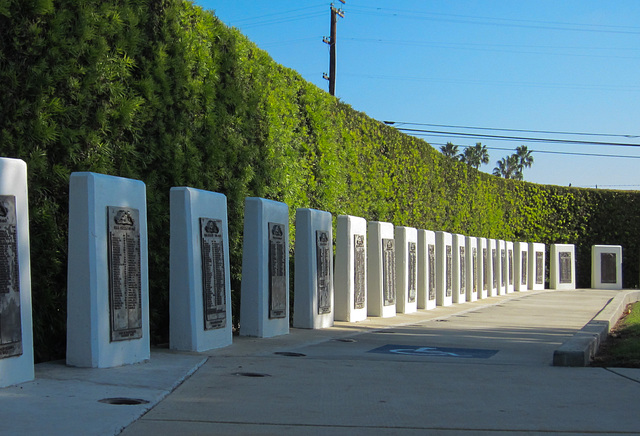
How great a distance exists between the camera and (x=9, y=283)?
566 cm

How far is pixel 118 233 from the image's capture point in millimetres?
6816

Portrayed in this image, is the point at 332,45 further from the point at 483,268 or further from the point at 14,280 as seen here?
the point at 14,280

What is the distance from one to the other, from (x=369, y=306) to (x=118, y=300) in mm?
7465

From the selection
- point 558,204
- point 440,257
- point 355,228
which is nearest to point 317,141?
point 355,228

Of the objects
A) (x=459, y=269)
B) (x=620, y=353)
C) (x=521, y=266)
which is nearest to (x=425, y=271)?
(x=459, y=269)

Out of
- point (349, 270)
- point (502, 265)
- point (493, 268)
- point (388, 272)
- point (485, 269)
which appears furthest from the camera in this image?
point (502, 265)

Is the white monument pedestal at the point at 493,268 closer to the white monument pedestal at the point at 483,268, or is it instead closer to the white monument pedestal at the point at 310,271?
the white monument pedestal at the point at 483,268

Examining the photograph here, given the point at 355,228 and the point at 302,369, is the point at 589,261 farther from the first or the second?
the point at 302,369

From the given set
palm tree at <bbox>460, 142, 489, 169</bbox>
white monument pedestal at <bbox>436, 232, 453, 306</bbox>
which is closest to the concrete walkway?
white monument pedestal at <bbox>436, 232, 453, 306</bbox>

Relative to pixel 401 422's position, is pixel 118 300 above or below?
above

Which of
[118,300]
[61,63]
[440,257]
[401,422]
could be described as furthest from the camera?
[440,257]

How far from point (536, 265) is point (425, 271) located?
12.6 metres

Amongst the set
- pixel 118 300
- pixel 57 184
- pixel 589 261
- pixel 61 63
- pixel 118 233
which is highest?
pixel 61 63

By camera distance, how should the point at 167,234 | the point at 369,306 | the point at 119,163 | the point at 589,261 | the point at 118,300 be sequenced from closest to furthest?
1. the point at 118,300
2. the point at 119,163
3. the point at 167,234
4. the point at 369,306
5. the point at 589,261
